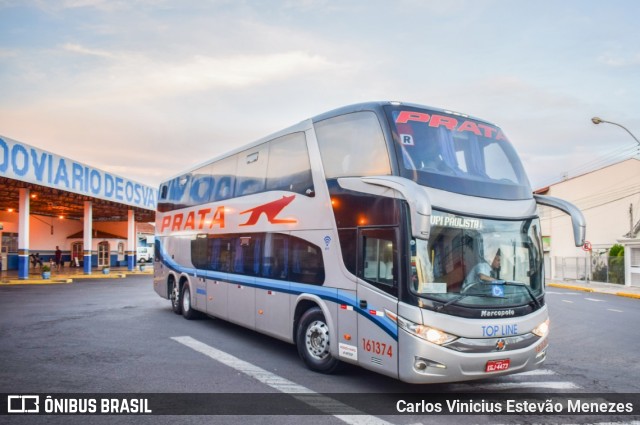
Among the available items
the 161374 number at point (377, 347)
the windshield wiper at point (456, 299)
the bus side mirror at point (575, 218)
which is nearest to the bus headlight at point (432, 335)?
the windshield wiper at point (456, 299)

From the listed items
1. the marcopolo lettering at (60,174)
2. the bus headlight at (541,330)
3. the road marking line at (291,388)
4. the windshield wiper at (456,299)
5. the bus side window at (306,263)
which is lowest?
the road marking line at (291,388)

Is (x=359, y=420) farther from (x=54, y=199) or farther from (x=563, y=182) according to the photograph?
(x=563, y=182)

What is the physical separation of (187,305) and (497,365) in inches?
365

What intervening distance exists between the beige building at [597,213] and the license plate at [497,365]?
115ft

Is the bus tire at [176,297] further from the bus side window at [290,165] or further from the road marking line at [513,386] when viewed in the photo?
the road marking line at [513,386]

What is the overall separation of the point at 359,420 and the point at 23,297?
1765cm

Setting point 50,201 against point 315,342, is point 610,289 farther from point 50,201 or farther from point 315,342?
point 50,201

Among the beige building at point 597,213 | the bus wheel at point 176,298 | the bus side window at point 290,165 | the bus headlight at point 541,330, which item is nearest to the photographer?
the bus headlight at point 541,330

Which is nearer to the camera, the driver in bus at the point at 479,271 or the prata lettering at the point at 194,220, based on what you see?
the driver in bus at the point at 479,271

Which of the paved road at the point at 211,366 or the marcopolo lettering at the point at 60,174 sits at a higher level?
the marcopolo lettering at the point at 60,174

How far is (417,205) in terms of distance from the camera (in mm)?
5715

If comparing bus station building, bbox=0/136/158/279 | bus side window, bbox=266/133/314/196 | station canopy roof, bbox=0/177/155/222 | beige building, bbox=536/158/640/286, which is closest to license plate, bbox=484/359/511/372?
bus side window, bbox=266/133/314/196

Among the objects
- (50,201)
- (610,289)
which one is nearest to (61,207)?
(50,201)

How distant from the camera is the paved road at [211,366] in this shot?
6688 mm
